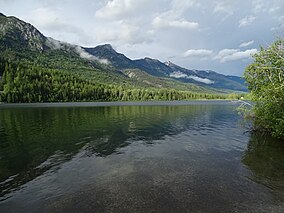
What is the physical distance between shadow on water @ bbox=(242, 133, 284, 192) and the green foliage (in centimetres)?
290

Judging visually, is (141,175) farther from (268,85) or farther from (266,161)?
(268,85)

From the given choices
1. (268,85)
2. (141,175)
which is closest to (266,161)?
(268,85)

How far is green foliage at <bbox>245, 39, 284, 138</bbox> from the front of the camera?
36531mm

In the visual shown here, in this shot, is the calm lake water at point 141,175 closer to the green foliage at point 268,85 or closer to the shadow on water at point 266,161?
the shadow on water at point 266,161

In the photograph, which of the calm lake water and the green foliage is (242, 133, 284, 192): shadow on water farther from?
the green foliage

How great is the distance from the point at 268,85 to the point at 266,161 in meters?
14.9

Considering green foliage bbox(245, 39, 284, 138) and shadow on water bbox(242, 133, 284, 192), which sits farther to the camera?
green foliage bbox(245, 39, 284, 138)

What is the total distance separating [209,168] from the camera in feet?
92.2

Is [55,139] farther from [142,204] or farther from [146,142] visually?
[142,204]

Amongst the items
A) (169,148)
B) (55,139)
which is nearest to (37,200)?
(169,148)

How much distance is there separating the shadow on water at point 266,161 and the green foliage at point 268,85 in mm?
2900

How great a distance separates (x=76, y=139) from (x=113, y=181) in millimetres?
23834

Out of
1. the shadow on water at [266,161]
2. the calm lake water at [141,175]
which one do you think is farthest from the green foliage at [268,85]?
the calm lake water at [141,175]

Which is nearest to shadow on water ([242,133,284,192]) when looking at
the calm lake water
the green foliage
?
the calm lake water
